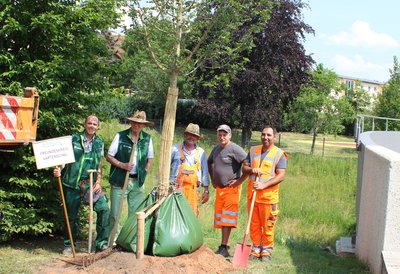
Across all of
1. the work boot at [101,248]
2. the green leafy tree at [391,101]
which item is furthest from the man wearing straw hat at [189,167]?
the green leafy tree at [391,101]

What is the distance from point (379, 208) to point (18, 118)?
4.18m

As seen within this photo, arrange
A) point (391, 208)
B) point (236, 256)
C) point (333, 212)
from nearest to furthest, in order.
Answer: point (391, 208) → point (236, 256) → point (333, 212)

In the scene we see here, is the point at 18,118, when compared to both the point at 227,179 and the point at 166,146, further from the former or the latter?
the point at 227,179

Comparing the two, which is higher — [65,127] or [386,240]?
[65,127]

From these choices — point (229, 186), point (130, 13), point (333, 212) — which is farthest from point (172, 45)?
point (333, 212)

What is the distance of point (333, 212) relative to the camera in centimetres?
1227

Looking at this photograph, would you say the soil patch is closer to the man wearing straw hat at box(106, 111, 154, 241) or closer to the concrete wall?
the man wearing straw hat at box(106, 111, 154, 241)

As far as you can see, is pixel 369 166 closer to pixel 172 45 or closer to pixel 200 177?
pixel 200 177

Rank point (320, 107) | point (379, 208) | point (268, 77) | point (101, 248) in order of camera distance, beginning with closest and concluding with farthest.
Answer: point (379, 208) < point (101, 248) < point (268, 77) < point (320, 107)

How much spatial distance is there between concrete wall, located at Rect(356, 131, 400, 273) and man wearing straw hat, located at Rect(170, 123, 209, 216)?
2160mm

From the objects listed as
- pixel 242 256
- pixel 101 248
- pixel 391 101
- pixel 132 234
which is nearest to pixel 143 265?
pixel 132 234

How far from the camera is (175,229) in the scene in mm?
5980

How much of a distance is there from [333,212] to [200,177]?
6.23 meters

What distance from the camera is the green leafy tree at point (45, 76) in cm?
691
